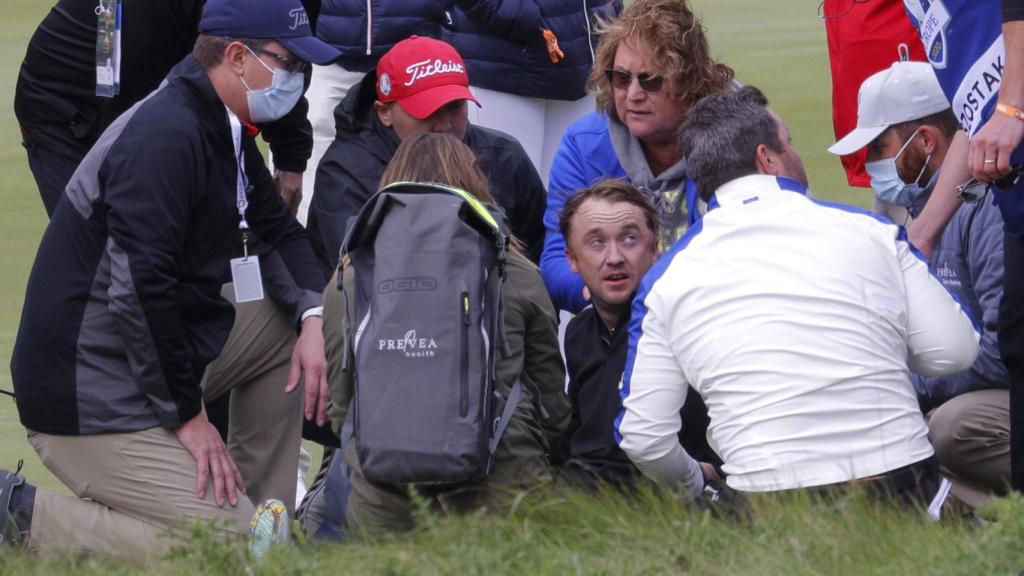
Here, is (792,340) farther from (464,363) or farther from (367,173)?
(367,173)

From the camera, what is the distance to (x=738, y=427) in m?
3.95

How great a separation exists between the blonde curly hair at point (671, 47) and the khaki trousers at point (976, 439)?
51.0 inches

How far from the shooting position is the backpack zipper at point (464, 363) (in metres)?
4.22

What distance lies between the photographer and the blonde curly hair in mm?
5395

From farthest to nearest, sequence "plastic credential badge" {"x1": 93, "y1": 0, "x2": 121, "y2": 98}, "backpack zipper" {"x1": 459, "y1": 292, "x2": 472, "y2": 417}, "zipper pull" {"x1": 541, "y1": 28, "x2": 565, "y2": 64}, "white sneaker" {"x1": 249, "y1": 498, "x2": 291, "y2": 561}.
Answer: "zipper pull" {"x1": 541, "y1": 28, "x2": 565, "y2": 64}, "plastic credential badge" {"x1": 93, "y1": 0, "x2": 121, "y2": 98}, "white sneaker" {"x1": 249, "y1": 498, "x2": 291, "y2": 561}, "backpack zipper" {"x1": 459, "y1": 292, "x2": 472, "y2": 417}

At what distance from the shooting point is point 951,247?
517cm

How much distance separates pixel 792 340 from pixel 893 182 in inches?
62.1

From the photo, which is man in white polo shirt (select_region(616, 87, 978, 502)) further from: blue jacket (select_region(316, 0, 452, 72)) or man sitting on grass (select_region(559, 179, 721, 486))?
blue jacket (select_region(316, 0, 452, 72))

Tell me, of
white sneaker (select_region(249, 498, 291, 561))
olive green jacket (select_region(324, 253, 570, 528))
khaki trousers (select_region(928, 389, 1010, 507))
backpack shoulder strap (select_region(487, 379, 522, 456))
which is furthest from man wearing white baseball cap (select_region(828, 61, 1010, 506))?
white sneaker (select_region(249, 498, 291, 561))

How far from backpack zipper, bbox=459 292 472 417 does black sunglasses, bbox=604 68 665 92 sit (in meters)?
1.45

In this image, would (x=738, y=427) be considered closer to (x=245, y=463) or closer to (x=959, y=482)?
(x=959, y=482)

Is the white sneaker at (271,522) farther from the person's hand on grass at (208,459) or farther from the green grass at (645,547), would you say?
the green grass at (645,547)

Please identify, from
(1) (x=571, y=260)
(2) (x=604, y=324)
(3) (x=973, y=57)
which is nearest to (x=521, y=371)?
(2) (x=604, y=324)

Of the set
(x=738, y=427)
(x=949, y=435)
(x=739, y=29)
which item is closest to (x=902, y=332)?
(x=738, y=427)
